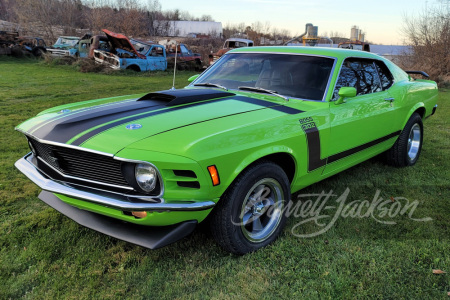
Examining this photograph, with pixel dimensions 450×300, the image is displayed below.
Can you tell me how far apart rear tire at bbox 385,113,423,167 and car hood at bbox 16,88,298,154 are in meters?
2.25

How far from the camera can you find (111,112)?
273 cm

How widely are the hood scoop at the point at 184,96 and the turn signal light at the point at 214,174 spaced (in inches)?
37.2

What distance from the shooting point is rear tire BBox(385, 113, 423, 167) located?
14.4 ft

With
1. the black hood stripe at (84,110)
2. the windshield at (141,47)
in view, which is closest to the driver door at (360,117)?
the black hood stripe at (84,110)

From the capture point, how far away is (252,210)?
2.64 m

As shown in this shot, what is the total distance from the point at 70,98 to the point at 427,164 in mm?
8217

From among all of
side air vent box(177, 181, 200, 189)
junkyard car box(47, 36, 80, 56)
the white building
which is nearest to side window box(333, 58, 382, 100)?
side air vent box(177, 181, 200, 189)

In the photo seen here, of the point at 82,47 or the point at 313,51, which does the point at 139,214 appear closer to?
the point at 313,51

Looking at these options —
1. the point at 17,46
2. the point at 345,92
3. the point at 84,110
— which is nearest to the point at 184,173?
the point at 84,110

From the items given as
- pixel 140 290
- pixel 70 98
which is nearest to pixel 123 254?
pixel 140 290

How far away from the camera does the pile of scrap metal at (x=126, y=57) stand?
1557 cm

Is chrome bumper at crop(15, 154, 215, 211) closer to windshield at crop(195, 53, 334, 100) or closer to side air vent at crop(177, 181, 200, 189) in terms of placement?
side air vent at crop(177, 181, 200, 189)

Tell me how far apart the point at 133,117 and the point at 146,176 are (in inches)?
25.3

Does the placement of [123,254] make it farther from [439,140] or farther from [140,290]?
[439,140]
